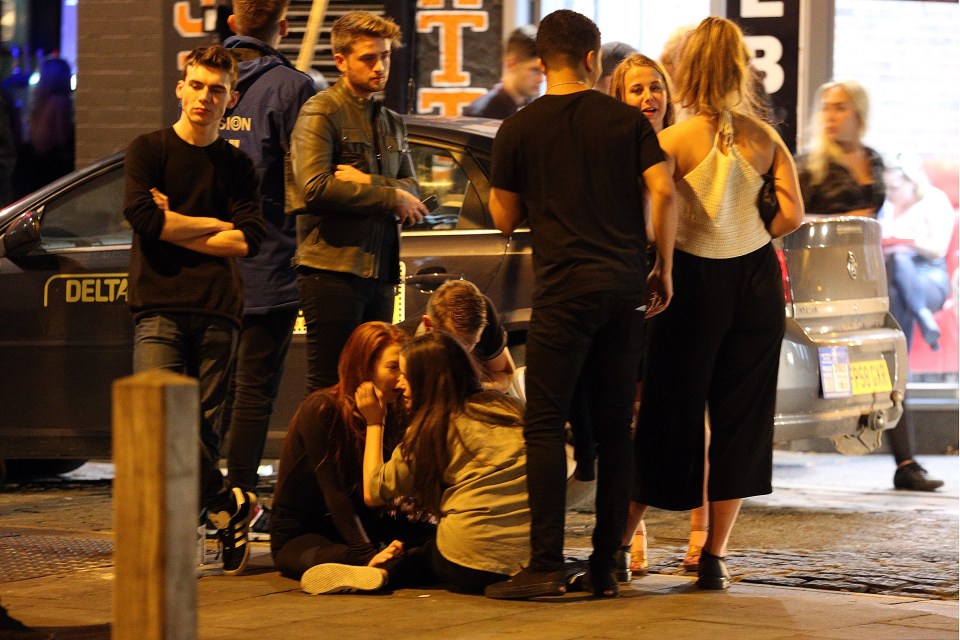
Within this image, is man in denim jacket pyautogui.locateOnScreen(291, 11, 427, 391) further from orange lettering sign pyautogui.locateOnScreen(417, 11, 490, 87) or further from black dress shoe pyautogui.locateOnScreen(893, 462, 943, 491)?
orange lettering sign pyautogui.locateOnScreen(417, 11, 490, 87)

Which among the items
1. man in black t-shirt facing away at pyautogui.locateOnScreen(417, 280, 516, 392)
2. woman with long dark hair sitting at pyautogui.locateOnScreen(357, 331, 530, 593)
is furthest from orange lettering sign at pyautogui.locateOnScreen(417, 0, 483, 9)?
woman with long dark hair sitting at pyautogui.locateOnScreen(357, 331, 530, 593)

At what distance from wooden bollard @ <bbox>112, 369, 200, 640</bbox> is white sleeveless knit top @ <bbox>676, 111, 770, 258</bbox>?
2264 mm

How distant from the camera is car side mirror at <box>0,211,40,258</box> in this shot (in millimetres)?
6957

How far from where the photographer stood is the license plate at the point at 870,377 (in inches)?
287

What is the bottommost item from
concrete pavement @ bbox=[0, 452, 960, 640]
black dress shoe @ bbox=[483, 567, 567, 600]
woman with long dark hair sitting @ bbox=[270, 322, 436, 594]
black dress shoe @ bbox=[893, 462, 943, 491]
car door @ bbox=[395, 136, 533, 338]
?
black dress shoe @ bbox=[893, 462, 943, 491]

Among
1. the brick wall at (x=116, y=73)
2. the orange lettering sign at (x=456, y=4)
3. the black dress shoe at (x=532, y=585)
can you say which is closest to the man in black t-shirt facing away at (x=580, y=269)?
the black dress shoe at (x=532, y=585)

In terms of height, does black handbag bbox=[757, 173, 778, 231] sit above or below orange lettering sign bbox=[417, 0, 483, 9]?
below

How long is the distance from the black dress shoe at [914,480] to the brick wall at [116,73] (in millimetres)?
5462

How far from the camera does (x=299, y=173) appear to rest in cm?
574

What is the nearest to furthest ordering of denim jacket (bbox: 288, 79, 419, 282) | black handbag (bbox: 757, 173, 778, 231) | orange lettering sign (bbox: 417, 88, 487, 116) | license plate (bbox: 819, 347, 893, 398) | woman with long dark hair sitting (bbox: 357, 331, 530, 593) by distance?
woman with long dark hair sitting (bbox: 357, 331, 530, 593) < black handbag (bbox: 757, 173, 778, 231) < denim jacket (bbox: 288, 79, 419, 282) < license plate (bbox: 819, 347, 893, 398) < orange lettering sign (bbox: 417, 88, 487, 116)

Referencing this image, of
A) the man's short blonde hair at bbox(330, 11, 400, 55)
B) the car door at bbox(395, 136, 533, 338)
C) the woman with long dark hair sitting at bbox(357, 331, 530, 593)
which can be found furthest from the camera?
the car door at bbox(395, 136, 533, 338)

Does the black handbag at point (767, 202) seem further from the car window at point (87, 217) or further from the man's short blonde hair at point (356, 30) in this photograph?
the car window at point (87, 217)

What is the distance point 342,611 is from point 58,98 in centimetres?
849

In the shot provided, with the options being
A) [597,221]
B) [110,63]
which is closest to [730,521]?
[597,221]
